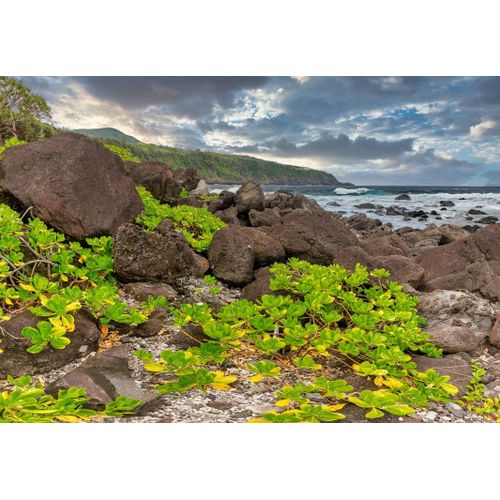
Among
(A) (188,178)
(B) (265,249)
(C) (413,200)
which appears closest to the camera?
(B) (265,249)

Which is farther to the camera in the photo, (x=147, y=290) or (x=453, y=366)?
(x=147, y=290)

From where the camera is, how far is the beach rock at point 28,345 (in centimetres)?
229

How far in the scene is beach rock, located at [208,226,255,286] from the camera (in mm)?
3828

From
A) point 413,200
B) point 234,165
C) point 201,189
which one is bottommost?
point 413,200

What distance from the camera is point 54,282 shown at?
9.82 feet

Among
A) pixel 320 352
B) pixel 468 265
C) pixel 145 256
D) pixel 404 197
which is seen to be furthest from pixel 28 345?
pixel 404 197

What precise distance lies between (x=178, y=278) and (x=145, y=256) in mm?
357

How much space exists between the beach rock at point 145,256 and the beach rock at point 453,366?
6.23 feet

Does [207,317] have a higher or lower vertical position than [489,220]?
lower

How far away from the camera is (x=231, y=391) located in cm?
226

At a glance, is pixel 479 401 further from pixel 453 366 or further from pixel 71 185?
pixel 71 185

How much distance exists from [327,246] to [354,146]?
138cm

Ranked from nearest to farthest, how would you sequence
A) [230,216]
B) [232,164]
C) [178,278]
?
[178,278]
[230,216]
[232,164]

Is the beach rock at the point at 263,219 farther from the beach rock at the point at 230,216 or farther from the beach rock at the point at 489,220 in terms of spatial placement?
the beach rock at the point at 489,220
